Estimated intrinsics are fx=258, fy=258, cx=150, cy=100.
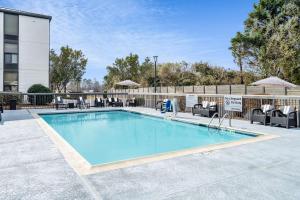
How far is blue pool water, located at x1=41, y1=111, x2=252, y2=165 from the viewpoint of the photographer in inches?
259

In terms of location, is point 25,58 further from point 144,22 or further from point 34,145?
point 34,145

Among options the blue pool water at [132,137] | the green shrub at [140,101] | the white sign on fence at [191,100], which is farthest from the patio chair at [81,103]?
the white sign on fence at [191,100]

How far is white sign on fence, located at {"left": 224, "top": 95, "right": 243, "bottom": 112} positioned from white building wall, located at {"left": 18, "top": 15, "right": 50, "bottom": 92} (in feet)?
57.3

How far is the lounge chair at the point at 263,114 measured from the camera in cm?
879

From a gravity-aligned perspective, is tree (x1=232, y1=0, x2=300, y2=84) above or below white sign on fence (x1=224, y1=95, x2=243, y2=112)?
above

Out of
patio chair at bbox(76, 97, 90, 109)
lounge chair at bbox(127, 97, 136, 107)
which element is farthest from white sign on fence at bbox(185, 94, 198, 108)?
patio chair at bbox(76, 97, 90, 109)

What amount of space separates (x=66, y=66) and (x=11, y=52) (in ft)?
24.4

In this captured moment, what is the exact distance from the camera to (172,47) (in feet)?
85.4

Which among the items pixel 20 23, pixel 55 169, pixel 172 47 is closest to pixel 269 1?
pixel 172 47

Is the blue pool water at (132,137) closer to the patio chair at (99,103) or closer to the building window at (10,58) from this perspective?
the patio chair at (99,103)

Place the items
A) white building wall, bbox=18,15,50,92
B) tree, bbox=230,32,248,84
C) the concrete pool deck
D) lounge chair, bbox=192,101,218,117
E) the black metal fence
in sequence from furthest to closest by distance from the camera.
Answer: white building wall, bbox=18,15,50,92
tree, bbox=230,32,248,84
lounge chair, bbox=192,101,218,117
the black metal fence
the concrete pool deck

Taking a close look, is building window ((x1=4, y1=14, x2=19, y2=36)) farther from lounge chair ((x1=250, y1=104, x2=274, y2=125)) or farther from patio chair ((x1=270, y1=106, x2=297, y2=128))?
patio chair ((x1=270, y1=106, x2=297, y2=128))

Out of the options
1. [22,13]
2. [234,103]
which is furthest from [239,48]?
[22,13]

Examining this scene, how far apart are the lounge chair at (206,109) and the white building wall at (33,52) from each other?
15048 mm
